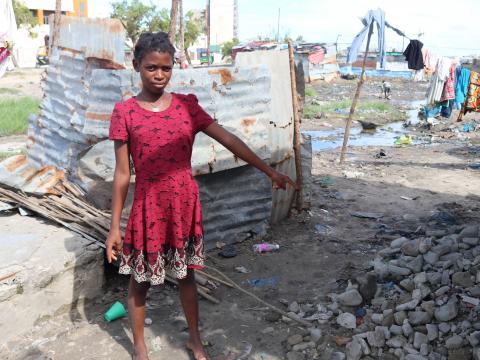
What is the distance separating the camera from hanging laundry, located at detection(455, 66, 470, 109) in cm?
1068

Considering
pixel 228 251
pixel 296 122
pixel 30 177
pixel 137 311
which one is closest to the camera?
pixel 137 311

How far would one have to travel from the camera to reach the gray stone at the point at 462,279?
307cm

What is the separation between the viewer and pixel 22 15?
35188mm

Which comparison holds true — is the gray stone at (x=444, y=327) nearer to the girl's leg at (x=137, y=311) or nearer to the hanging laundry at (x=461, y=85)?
the girl's leg at (x=137, y=311)

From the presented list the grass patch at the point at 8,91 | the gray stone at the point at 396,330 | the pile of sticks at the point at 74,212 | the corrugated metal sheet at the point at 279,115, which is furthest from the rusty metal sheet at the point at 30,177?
the grass patch at the point at 8,91

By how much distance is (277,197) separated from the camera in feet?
16.0

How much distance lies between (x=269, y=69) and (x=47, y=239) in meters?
2.59

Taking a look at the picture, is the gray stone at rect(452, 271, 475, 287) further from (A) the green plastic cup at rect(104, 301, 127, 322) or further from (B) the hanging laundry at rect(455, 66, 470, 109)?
(B) the hanging laundry at rect(455, 66, 470, 109)

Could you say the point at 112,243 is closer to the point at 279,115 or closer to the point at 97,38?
the point at 97,38

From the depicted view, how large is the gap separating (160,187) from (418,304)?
1.88 m

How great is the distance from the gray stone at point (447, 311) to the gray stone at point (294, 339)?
0.86m

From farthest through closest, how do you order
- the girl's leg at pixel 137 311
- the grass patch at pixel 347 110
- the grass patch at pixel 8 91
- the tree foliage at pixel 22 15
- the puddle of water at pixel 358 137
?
the tree foliage at pixel 22 15
the grass patch at pixel 8 91
the grass patch at pixel 347 110
the puddle of water at pixel 358 137
the girl's leg at pixel 137 311

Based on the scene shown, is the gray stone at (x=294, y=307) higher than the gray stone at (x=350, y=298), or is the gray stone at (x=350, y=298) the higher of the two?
the gray stone at (x=350, y=298)

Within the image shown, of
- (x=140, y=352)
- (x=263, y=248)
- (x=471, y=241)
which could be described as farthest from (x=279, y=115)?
(x=140, y=352)
